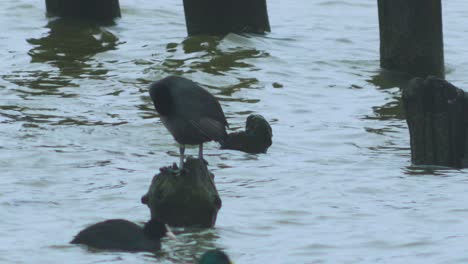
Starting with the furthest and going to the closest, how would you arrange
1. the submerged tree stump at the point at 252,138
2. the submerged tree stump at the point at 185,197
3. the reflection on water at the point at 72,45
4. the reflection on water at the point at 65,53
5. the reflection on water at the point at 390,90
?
the reflection on water at the point at 72,45 → the reflection on water at the point at 65,53 → the reflection on water at the point at 390,90 → the submerged tree stump at the point at 252,138 → the submerged tree stump at the point at 185,197

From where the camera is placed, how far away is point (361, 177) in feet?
39.3

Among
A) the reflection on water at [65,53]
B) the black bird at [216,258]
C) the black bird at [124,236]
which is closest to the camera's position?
the black bird at [216,258]

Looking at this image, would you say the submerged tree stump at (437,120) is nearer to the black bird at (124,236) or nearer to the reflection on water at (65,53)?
the black bird at (124,236)

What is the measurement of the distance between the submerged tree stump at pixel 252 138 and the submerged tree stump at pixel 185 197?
346 cm

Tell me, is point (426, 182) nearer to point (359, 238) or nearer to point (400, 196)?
point (400, 196)

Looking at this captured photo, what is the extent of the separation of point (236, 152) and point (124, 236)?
4323 mm

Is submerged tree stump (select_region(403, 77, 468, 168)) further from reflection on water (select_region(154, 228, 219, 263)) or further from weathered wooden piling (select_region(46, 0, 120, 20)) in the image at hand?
weathered wooden piling (select_region(46, 0, 120, 20))

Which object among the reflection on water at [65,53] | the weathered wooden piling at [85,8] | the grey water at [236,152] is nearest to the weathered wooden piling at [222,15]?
the grey water at [236,152]

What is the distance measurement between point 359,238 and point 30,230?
2.66 metres

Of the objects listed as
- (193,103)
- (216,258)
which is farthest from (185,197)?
(216,258)

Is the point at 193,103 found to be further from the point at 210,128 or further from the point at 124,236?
the point at 124,236

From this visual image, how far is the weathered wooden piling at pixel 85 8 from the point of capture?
870 inches

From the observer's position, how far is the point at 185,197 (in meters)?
9.43

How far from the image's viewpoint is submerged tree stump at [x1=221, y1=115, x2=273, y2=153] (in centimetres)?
1309
